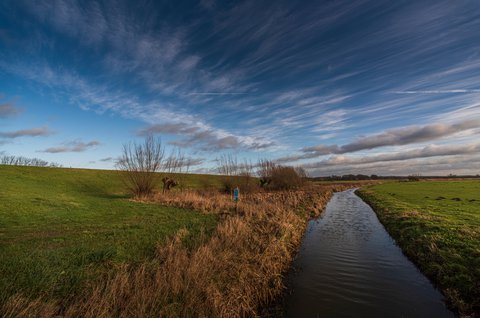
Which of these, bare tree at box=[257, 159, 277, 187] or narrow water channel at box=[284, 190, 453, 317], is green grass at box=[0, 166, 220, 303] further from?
bare tree at box=[257, 159, 277, 187]

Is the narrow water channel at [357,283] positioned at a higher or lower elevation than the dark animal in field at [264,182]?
lower

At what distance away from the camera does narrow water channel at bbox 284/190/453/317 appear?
6.72 meters

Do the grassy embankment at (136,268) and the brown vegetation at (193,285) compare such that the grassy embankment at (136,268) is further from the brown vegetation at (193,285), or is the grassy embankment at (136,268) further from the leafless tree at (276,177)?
the leafless tree at (276,177)

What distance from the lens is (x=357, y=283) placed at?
8375mm

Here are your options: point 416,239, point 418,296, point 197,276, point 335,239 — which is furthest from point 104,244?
point 416,239

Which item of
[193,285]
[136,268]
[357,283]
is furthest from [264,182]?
[193,285]

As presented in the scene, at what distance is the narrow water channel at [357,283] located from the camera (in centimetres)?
672

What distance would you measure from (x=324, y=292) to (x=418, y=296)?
2683 millimetres

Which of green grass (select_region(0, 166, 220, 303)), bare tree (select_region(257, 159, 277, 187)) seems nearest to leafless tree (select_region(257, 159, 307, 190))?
bare tree (select_region(257, 159, 277, 187))

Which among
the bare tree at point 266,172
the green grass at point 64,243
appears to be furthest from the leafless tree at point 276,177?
the green grass at point 64,243

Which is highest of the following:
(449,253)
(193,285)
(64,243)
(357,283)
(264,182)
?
(264,182)

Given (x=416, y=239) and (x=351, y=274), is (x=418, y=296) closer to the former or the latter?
(x=351, y=274)

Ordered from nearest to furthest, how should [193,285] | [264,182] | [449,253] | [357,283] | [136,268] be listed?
[193,285] → [136,268] → [357,283] → [449,253] → [264,182]

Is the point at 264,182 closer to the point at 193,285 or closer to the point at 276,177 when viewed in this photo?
the point at 276,177
